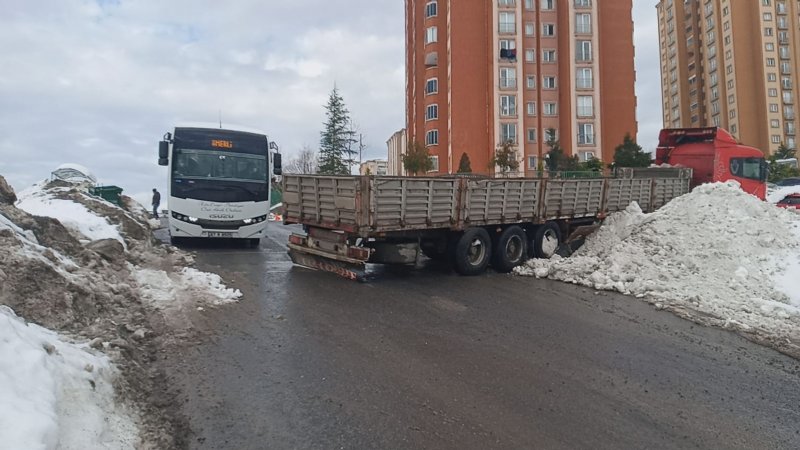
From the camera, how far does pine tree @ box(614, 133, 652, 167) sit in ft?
124

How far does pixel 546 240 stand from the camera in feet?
39.0

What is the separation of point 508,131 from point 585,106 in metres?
7.90

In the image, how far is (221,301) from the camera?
7266 millimetres

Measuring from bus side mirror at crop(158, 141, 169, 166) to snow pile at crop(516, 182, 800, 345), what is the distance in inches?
373

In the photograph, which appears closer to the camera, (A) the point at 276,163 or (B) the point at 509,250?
(B) the point at 509,250

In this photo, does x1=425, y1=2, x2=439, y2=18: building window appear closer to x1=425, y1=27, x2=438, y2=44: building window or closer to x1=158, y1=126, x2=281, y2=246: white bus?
x1=425, y1=27, x2=438, y2=44: building window

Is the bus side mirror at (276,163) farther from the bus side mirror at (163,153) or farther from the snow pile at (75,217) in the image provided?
the snow pile at (75,217)

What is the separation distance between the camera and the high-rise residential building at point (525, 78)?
45.3 m

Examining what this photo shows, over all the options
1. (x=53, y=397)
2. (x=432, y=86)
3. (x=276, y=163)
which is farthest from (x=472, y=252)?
(x=432, y=86)

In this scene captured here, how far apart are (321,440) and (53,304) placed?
11.5ft

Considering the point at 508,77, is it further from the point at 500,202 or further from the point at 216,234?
the point at 216,234

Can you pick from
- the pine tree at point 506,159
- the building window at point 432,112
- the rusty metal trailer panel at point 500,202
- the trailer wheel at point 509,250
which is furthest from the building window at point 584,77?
the trailer wheel at point 509,250

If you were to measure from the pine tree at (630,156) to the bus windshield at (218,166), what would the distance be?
32.6 m

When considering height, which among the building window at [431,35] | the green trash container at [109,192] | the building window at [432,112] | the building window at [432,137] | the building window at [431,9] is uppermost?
the building window at [431,9]
